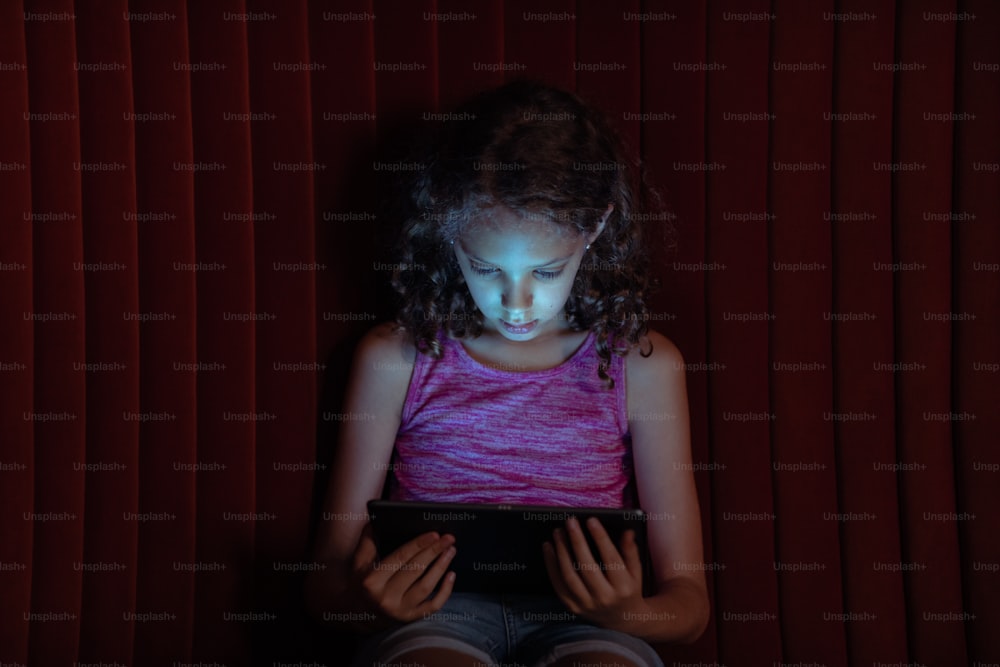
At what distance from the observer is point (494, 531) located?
3.15ft

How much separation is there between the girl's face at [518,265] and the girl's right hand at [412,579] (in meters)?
0.31

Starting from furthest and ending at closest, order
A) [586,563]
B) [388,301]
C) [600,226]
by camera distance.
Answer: [388,301] → [600,226] → [586,563]

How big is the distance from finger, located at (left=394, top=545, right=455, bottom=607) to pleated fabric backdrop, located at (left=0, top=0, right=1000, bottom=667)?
357 millimetres

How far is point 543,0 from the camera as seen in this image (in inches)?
48.1

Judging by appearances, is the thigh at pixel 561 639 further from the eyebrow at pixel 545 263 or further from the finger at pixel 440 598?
the eyebrow at pixel 545 263

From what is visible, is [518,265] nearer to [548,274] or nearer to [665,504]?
[548,274]

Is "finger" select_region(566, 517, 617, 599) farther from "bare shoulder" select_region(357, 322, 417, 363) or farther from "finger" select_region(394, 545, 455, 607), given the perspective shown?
"bare shoulder" select_region(357, 322, 417, 363)

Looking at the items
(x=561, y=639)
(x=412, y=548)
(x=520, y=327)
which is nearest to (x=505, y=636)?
(x=561, y=639)

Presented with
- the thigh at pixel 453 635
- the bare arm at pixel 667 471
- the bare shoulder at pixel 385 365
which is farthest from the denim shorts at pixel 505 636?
the bare shoulder at pixel 385 365

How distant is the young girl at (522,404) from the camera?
3.21ft

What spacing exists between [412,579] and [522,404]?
319 mm

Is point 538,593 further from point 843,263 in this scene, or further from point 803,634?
point 843,263

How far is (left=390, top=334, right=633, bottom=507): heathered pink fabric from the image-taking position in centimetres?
114

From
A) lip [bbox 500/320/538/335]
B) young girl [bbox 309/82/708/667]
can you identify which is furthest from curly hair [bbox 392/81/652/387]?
lip [bbox 500/320/538/335]
